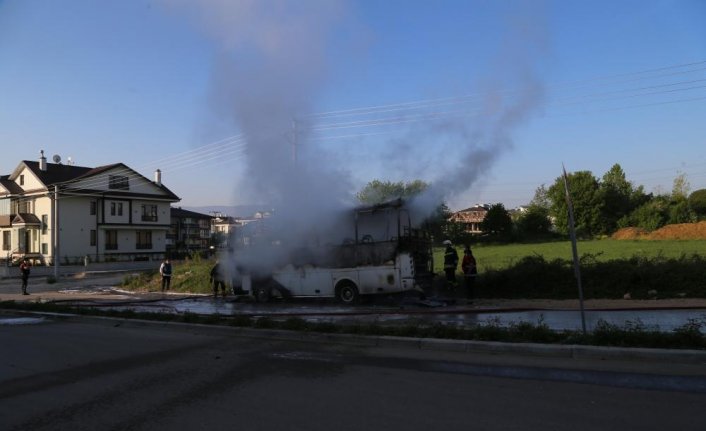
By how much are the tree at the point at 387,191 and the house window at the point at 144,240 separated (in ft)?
139

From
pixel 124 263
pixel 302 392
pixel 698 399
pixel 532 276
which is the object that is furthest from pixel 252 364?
pixel 124 263

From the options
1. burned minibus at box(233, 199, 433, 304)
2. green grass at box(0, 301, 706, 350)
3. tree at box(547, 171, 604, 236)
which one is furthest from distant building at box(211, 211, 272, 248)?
tree at box(547, 171, 604, 236)

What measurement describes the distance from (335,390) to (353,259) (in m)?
8.66

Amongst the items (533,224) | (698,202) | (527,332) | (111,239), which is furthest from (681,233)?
(111,239)

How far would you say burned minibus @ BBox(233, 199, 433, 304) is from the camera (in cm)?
1420

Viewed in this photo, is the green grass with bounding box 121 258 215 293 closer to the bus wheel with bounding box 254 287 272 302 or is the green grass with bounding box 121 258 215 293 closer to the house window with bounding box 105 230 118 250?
the bus wheel with bounding box 254 287 272 302

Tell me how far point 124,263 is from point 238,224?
3389 cm

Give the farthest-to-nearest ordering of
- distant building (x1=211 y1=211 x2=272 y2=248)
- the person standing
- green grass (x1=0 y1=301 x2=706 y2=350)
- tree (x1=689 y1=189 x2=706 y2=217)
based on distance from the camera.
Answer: tree (x1=689 y1=189 x2=706 y2=217), the person standing, distant building (x1=211 y1=211 x2=272 y2=248), green grass (x1=0 y1=301 x2=706 y2=350)

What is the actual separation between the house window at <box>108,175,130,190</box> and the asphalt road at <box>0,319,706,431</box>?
151 ft

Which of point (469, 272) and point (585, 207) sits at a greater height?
point (585, 207)

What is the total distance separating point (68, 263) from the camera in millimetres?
45969

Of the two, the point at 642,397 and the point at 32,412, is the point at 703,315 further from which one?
the point at 32,412

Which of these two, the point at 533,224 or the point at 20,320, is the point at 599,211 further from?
the point at 20,320

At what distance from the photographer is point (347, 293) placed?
14.9 meters
